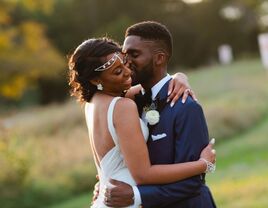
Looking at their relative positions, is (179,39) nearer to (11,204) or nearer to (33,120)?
(33,120)

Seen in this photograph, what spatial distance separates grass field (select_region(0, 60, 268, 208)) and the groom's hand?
6.19 meters

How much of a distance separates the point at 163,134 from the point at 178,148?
11 centimetres

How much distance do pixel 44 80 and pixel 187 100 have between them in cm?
4648

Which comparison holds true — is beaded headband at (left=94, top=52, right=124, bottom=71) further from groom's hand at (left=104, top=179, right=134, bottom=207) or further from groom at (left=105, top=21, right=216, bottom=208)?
groom's hand at (left=104, top=179, right=134, bottom=207)

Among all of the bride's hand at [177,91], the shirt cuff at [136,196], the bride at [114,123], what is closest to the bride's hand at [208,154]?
the bride at [114,123]

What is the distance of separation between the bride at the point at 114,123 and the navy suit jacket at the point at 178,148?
0.16 feet

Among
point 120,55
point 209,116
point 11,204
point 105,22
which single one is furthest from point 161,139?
point 105,22

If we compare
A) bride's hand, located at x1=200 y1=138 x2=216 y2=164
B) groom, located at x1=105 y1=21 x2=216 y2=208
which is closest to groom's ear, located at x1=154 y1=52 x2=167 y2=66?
groom, located at x1=105 y1=21 x2=216 y2=208

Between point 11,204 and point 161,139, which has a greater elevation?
point 161,139

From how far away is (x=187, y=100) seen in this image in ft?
13.8

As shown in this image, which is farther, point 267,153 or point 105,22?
point 105,22

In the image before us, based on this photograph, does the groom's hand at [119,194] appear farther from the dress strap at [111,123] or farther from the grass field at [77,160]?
the grass field at [77,160]

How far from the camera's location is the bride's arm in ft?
13.1

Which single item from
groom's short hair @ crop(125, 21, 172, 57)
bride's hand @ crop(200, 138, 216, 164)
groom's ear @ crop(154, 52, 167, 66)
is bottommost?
bride's hand @ crop(200, 138, 216, 164)
